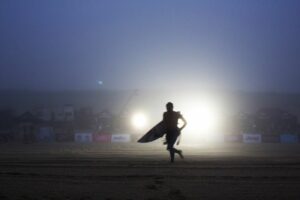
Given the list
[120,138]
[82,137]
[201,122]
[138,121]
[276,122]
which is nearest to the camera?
[120,138]

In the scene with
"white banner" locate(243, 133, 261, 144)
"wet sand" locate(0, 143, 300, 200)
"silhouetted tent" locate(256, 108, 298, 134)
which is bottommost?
"wet sand" locate(0, 143, 300, 200)

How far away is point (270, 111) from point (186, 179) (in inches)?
2842

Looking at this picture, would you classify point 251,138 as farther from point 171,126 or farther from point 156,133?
point 171,126

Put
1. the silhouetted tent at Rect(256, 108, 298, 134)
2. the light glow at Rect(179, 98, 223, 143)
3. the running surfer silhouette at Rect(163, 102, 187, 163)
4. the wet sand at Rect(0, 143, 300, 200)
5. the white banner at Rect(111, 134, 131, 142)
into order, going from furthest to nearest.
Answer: the silhouetted tent at Rect(256, 108, 298, 134) → the light glow at Rect(179, 98, 223, 143) → the white banner at Rect(111, 134, 131, 142) → the running surfer silhouette at Rect(163, 102, 187, 163) → the wet sand at Rect(0, 143, 300, 200)

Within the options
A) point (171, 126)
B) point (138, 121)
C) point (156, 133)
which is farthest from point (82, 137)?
point (171, 126)

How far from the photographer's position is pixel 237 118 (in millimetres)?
79562

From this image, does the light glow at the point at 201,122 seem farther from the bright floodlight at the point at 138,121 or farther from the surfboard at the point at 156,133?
the surfboard at the point at 156,133

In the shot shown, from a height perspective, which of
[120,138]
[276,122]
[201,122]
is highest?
[201,122]

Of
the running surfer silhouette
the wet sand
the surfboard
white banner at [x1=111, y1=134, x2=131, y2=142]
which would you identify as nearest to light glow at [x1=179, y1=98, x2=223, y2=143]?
white banner at [x1=111, y1=134, x2=131, y2=142]

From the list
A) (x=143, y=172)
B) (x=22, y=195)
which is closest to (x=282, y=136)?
(x=143, y=172)

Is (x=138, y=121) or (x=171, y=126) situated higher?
(x=138, y=121)

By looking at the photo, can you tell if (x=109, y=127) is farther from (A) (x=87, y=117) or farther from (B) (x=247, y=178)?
(B) (x=247, y=178)

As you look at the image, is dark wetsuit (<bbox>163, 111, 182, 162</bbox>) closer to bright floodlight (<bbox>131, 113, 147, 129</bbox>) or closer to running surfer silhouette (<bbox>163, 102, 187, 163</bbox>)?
running surfer silhouette (<bbox>163, 102, 187, 163</bbox>)

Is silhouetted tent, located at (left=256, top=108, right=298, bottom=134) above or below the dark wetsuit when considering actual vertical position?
above
